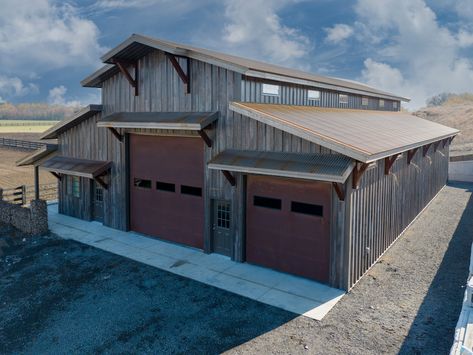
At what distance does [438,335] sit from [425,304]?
1.39m

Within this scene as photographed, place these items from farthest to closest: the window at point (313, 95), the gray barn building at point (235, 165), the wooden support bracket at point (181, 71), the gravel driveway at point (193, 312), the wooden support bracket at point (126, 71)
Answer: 1. the window at point (313, 95)
2. the wooden support bracket at point (126, 71)
3. the wooden support bracket at point (181, 71)
4. the gray barn building at point (235, 165)
5. the gravel driveway at point (193, 312)

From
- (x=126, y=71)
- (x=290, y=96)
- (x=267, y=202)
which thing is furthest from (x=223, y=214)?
(x=126, y=71)

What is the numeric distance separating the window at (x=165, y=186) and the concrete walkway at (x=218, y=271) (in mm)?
1914

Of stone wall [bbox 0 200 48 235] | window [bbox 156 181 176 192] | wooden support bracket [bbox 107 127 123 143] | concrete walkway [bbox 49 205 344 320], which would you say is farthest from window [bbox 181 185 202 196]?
stone wall [bbox 0 200 48 235]

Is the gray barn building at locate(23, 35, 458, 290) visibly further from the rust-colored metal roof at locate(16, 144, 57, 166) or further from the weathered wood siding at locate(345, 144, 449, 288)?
the rust-colored metal roof at locate(16, 144, 57, 166)

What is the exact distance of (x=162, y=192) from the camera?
46.8 ft

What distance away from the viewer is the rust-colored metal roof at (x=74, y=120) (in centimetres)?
1555

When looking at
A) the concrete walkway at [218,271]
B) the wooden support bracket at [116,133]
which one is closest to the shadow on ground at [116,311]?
the concrete walkway at [218,271]

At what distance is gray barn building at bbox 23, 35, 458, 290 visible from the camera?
10.1 m

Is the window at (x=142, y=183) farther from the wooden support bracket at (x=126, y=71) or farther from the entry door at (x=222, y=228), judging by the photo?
the entry door at (x=222, y=228)

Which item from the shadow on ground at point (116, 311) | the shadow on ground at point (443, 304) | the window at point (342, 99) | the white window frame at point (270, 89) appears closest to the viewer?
the shadow on ground at point (443, 304)

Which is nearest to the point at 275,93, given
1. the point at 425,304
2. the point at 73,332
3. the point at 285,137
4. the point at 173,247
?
the point at 285,137

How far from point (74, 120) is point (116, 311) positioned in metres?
9.84

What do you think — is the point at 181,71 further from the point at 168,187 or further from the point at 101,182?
the point at 101,182
